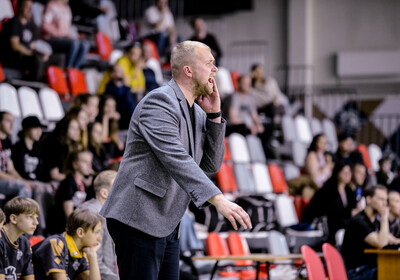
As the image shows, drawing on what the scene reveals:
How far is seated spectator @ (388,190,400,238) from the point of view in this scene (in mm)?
6371

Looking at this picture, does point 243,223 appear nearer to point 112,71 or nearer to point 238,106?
point 112,71

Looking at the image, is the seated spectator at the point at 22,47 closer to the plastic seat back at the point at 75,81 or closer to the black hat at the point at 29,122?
the plastic seat back at the point at 75,81

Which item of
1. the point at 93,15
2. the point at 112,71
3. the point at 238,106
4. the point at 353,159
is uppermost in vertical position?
the point at 93,15

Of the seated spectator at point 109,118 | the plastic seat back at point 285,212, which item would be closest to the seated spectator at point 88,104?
the seated spectator at point 109,118

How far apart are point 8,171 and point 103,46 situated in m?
4.35

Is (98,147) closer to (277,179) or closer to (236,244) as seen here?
(236,244)

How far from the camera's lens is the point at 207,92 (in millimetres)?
2811

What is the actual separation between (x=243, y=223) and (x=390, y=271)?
312cm

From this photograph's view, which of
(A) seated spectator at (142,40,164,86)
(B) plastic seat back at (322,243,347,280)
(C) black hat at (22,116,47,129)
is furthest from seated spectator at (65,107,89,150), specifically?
(A) seated spectator at (142,40,164,86)

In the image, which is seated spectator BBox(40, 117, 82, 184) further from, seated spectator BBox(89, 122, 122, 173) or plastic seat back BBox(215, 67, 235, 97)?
plastic seat back BBox(215, 67, 235, 97)

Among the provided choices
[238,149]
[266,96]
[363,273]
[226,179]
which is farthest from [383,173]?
[363,273]

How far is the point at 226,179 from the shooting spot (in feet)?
27.9

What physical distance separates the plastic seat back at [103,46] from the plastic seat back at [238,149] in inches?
83.9

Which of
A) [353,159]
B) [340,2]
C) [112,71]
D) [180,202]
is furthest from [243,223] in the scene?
[340,2]
